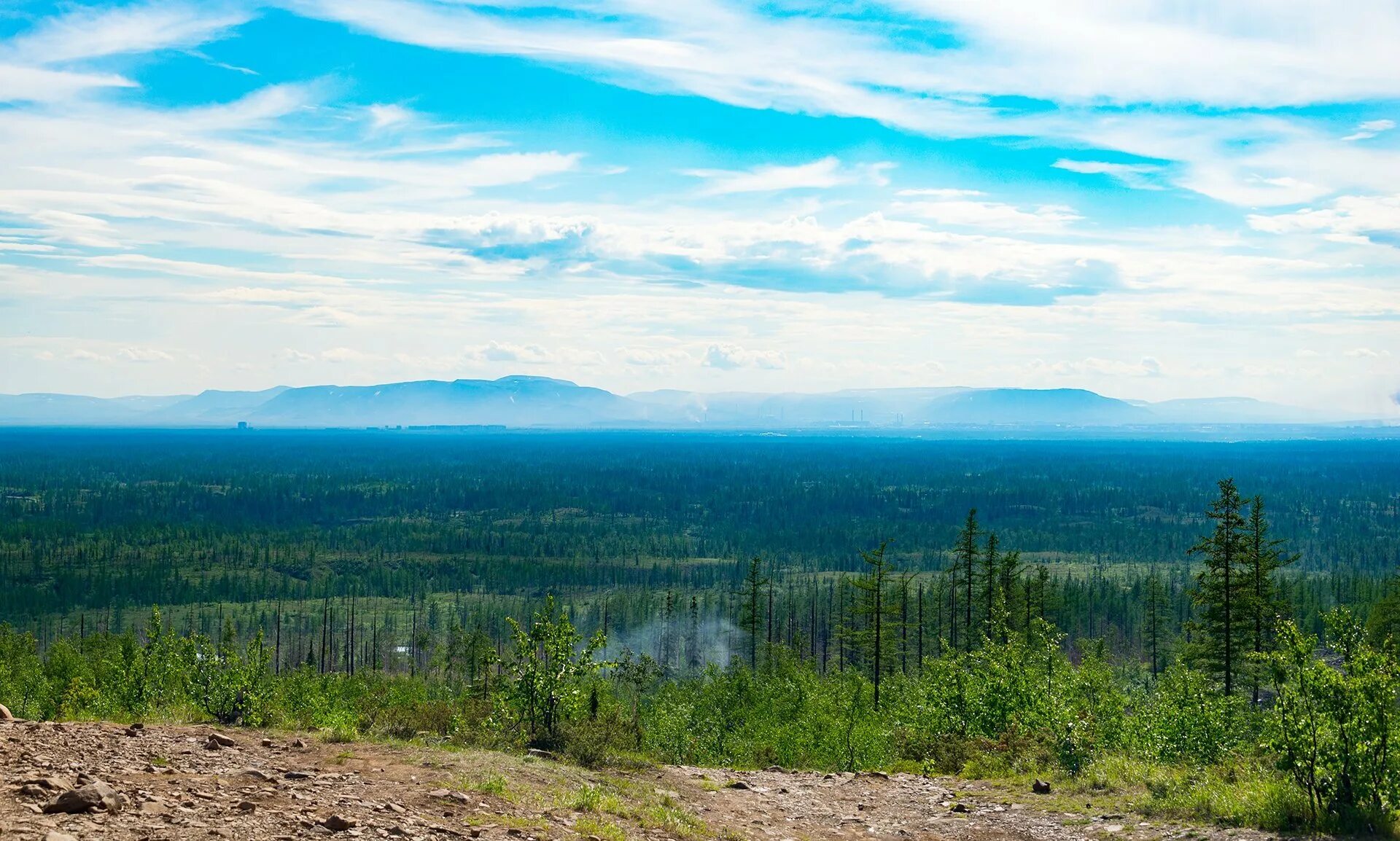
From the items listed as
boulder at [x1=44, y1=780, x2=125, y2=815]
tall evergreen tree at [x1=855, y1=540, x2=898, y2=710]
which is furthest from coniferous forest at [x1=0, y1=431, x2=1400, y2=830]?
boulder at [x1=44, y1=780, x2=125, y2=815]

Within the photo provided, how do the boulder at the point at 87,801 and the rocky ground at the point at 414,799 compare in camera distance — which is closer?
the boulder at the point at 87,801

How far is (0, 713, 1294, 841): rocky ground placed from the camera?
12.6m

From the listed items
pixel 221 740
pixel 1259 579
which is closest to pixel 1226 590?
pixel 1259 579

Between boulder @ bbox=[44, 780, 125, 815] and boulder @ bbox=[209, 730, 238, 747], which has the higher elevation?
boulder @ bbox=[44, 780, 125, 815]

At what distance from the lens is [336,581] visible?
16362cm

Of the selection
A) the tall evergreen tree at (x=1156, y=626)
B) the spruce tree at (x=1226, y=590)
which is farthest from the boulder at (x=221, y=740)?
the tall evergreen tree at (x=1156, y=626)

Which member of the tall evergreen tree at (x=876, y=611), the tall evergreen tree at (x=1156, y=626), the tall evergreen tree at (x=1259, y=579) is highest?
the tall evergreen tree at (x=1259, y=579)

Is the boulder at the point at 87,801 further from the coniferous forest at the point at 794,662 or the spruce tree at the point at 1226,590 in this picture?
the spruce tree at the point at 1226,590

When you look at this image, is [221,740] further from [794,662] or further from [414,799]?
[794,662]

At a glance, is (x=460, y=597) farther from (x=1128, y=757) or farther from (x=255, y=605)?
(x=1128, y=757)

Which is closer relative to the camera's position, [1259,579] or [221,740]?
[221,740]

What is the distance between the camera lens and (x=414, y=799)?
50.3ft

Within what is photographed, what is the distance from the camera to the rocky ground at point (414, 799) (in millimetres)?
12633

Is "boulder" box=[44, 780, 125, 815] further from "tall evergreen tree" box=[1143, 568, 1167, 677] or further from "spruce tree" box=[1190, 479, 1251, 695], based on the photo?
"tall evergreen tree" box=[1143, 568, 1167, 677]
